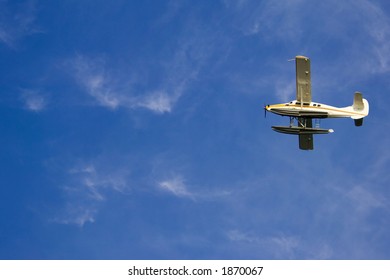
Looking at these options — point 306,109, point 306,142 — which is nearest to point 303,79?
point 306,109

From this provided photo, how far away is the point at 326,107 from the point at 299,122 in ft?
11.2

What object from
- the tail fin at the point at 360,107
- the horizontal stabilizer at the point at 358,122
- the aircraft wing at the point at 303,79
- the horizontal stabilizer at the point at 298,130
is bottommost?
the horizontal stabilizer at the point at 298,130

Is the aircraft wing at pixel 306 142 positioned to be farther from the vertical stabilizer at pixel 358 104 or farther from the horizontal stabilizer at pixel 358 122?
the vertical stabilizer at pixel 358 104

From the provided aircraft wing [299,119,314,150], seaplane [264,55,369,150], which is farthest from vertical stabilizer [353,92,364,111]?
aircraft wing [299,119,314,150]

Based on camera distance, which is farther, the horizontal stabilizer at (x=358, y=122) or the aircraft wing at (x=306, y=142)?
the aircraft wing at (x=306, y=142)

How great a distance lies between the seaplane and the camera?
86.4 meters

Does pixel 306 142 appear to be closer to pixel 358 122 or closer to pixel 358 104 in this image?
pixel 358 122

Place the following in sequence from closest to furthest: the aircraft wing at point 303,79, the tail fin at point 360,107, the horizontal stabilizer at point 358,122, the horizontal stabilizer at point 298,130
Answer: the aircraft wing at point 303,79
the horizontal stabilizer at point 298,130
the tail fin at point 360,107
the horizontal stabilizer at point 358,122

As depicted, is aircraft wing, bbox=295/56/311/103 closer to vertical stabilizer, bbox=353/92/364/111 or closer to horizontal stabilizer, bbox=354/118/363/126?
vertical stabilizer, bbox=353/92/364/111

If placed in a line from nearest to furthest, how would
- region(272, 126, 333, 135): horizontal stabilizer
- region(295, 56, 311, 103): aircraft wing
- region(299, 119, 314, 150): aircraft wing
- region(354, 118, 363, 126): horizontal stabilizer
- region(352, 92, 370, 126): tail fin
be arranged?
region(295, 56, 311, 103): aircraft wing < region(272, 126, 333, 135): horizontal stabilizer < region(352, 92, 370, 126): tail fin < region(354, 118, 363, 126): horizontal stabilizer < region(299, 119, 314, 150): aircraft wing

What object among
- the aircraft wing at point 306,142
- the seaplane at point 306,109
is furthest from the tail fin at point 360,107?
the aircraft wing at point 306,142

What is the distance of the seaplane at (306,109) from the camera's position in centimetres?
8638
